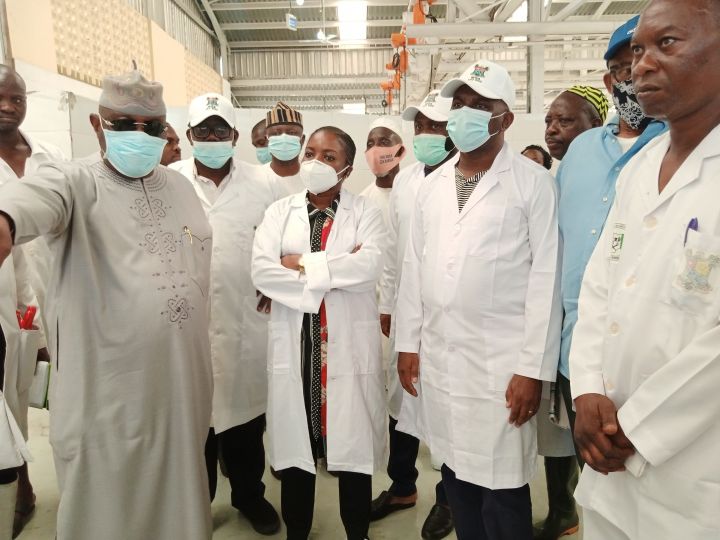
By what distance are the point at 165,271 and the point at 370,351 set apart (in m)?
0.76

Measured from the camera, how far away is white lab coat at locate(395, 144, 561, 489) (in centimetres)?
146

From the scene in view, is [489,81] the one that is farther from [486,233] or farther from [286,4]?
[286,4]

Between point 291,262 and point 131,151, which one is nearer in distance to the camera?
point 131,151

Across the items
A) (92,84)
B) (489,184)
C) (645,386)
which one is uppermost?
(92,84)

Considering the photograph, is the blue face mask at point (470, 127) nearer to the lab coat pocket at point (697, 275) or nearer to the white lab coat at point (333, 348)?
the white lab coat at point (333, 348)

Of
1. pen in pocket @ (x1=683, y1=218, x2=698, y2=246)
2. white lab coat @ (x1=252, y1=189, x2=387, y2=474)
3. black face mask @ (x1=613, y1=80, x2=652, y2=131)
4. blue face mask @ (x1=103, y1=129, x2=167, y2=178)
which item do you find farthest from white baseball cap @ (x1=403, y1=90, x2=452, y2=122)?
pen in pocket @ (x1=683, y1=218, x2=698, y2=246)

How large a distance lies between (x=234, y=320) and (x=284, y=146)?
1106 mm

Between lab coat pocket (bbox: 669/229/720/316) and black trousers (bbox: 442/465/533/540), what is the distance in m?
0.89

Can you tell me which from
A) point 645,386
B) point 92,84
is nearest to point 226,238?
point 645,386

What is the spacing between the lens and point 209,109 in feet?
6.94

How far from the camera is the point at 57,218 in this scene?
1.25 m

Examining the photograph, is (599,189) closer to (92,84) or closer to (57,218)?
(57,218)

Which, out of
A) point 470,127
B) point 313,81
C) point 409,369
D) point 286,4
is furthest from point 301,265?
point 313,81

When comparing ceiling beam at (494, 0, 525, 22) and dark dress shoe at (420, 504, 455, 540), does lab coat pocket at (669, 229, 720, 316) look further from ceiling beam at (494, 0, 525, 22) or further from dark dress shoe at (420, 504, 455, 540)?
ceiling beam at (494, 0, 525, 22)
